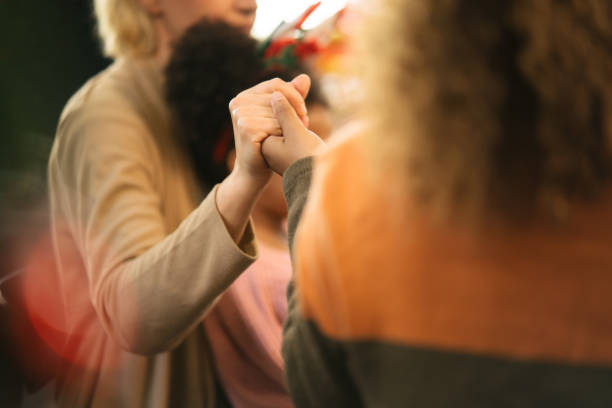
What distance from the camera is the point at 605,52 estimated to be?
1.04 feet

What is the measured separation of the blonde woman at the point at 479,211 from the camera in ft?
1.02

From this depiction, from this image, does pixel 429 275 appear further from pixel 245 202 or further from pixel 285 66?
pixel 285 66

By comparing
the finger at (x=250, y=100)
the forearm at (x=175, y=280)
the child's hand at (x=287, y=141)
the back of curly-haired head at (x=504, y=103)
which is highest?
the back of curly-haired head at (x=504, y=103)

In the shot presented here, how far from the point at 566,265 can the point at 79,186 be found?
55 cm

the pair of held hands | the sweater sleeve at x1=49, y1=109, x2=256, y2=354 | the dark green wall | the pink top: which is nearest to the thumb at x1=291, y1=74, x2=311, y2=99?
the pair of held hands

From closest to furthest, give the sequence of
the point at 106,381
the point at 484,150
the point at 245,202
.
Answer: the point at 484,150, the point at 245,202, the point at 106,381

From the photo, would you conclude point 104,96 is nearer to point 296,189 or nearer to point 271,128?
point 271,128

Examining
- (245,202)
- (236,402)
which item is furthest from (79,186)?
(236,402)

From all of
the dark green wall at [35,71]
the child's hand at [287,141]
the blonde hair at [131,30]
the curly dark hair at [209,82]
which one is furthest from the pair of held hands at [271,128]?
the dark green wall at [35,71]

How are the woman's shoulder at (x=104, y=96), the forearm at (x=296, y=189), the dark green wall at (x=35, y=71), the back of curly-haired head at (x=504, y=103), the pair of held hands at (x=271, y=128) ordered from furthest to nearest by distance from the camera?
the dark green wall at (x=35, y=71) < the woman's shoulder at (x=104, y=96) < the pair of held hands at (x=271, y=128) < the forearm at (x=296, y=189) < the back of curly-haired head at (x=504, y=103)

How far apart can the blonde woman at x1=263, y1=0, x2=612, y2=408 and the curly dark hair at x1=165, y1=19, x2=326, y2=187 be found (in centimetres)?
48

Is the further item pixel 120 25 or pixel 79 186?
pixel 120 25

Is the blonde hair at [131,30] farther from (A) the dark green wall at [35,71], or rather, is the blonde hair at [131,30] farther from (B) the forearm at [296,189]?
(B) the forearm at [296,189]

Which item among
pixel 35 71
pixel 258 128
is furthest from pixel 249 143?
pixel 35 71
